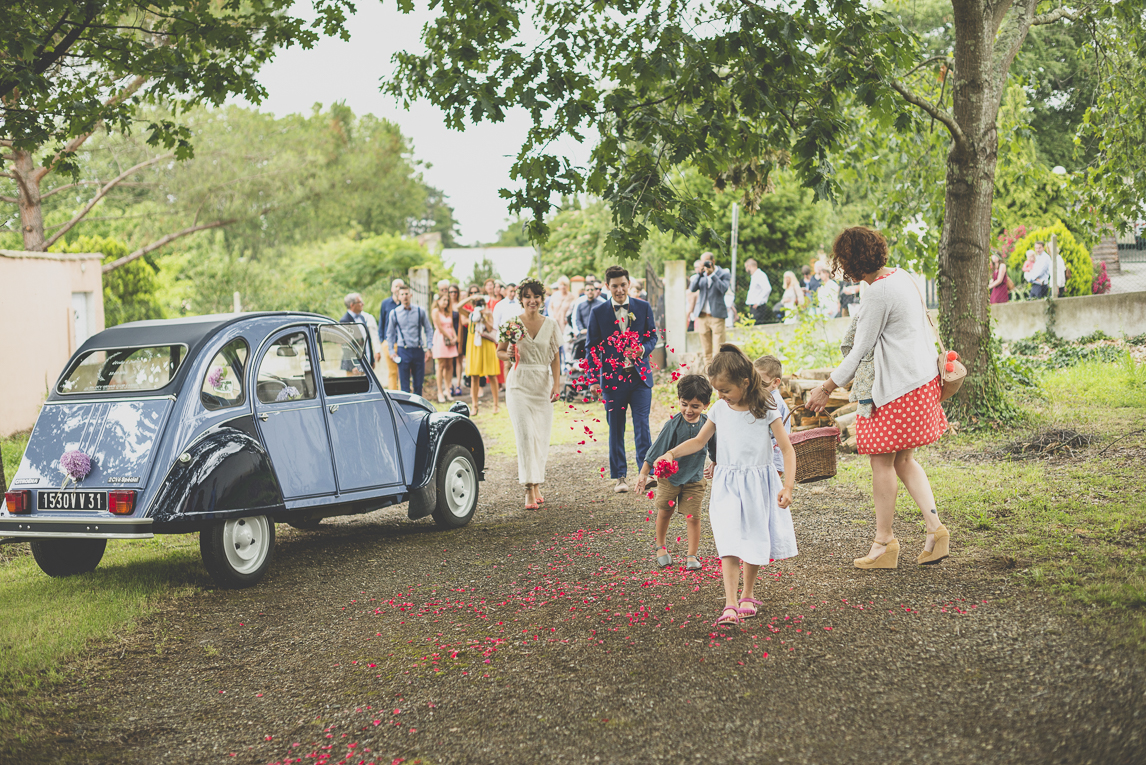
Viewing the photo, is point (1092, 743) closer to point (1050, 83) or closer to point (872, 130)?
point (872, 130)

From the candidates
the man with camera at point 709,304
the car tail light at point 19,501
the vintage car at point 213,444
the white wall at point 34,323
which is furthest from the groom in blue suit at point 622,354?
the white wall at point 34,323

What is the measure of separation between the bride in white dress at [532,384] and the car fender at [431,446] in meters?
0.46

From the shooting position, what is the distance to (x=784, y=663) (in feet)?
14.4

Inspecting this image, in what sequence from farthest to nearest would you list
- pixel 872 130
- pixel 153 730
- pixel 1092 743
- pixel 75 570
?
1. pixel 872 130
2. pixel 75 570
3. pixel 153 730
4. pixel 1092 743

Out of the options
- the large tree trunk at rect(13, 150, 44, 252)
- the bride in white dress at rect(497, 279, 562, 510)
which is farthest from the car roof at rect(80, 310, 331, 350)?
the large tree trunk at rect(13, 150, 44, 252)

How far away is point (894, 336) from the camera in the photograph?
5.56 metres

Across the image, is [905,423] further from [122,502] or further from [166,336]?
[166,336]

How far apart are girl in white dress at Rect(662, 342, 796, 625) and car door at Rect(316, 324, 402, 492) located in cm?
337

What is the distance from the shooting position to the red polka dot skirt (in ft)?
18.2

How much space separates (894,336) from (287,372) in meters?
4.26

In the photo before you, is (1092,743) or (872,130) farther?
(872,130)

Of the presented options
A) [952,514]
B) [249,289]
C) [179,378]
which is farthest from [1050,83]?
[179,378]

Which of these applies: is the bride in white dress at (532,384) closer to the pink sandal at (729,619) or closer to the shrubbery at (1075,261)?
the pink sandal at (729,619)

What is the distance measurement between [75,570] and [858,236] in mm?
5881
